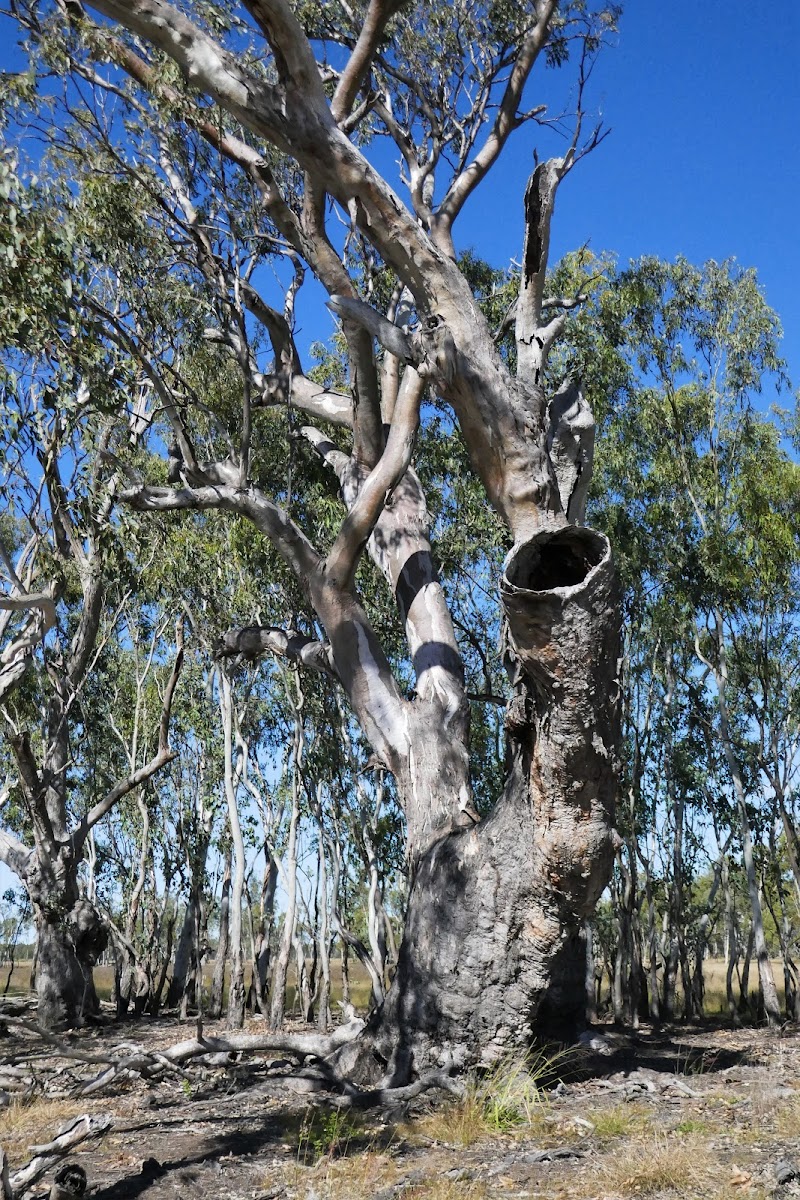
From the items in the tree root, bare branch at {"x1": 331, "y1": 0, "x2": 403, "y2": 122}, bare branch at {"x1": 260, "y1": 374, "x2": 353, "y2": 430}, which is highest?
bare branch at {"x1": 331, "y1": 0, "x2": 403, "y2": 122}

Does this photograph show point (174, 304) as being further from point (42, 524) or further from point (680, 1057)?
point (680, 1057)

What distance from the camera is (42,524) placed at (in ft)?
35.0

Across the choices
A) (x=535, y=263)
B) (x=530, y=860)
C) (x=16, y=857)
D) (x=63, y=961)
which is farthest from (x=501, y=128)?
(x=63, y=961)

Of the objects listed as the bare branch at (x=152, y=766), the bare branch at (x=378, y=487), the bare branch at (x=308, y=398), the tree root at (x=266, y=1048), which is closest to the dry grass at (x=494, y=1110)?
the tree root at (x=266, y=1048)

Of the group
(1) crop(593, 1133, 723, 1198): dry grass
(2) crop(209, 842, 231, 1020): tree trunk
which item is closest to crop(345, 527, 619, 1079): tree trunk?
(1) crop(593, 1133, 723, 1198): dry grass

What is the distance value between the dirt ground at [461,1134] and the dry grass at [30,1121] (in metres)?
0.02

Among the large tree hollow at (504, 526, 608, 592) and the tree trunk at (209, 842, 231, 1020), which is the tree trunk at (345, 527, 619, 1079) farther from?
the tree trunk at (209, 842, 231, 1020)

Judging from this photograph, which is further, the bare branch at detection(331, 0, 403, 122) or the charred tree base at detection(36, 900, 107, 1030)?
the charred tree base at detection(36, 900, 107, 1030)

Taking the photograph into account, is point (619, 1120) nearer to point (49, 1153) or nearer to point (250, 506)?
point (49, 1153)

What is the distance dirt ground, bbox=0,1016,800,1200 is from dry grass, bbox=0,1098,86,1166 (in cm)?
2

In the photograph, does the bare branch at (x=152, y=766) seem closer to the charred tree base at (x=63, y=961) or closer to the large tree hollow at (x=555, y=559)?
the charred tree base at (x=63, y=961)

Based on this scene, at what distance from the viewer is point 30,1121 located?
610 centimetres

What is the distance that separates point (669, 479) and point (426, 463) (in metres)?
3.96

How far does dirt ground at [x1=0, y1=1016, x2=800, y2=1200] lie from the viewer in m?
4.36
